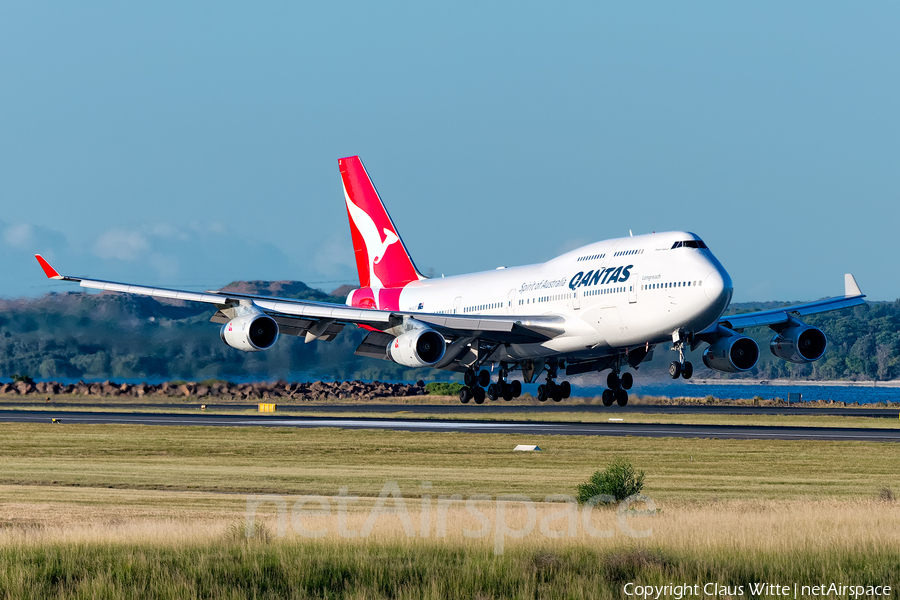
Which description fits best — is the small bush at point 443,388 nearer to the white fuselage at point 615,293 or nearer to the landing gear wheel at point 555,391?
the landing gear wheel at point 555,391

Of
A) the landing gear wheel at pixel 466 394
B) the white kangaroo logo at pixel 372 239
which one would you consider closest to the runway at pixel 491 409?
the white kangaroo logo at pixel 372 239

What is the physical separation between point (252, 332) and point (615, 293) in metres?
18.0

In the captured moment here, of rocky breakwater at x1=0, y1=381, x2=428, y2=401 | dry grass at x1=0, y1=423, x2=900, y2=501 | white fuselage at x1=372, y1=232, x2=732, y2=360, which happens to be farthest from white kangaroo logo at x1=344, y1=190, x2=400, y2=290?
rocky breakwater at x1=0, y1=381, x2=428, y2=401

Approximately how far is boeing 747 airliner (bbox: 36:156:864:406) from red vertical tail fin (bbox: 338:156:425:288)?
223 inches

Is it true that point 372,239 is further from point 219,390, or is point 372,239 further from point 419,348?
point 219,390

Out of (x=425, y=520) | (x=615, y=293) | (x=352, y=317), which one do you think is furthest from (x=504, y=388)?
(x=425, y=520)

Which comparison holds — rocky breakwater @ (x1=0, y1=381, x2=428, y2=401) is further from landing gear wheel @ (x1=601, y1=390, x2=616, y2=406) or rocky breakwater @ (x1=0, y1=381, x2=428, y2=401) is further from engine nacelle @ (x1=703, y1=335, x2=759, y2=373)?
engine nacelle @ (x1=703, y1=335, x2=759, y2=373)

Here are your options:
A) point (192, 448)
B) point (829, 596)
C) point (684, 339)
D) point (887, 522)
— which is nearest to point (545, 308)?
point (684, 339)

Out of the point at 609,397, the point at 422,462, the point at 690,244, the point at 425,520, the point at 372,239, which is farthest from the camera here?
the point at 372,239

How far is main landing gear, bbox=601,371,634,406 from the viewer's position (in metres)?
59.8

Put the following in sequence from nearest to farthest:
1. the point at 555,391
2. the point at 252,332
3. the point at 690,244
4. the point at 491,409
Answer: the point at 690,244
the point at 252,332
the point at 555,391
the point at 491,409

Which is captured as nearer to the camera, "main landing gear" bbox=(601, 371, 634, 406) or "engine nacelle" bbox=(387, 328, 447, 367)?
"engine nacelle" bbox=(387, 328, 447, 367)

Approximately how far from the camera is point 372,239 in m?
75.8

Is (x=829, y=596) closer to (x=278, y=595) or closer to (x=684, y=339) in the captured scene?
(x=278, y=595)
